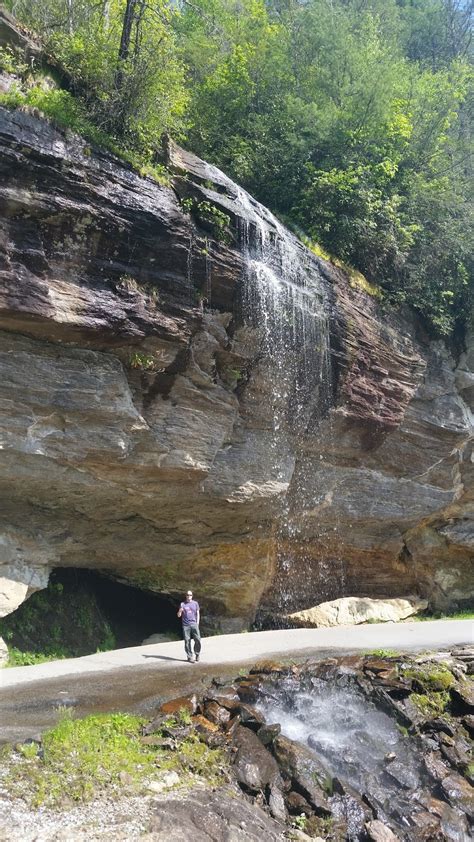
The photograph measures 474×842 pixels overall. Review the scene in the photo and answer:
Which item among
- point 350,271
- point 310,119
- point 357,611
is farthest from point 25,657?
point 310,119

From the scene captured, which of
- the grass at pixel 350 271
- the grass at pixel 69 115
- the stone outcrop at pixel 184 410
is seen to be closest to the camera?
the grass at pixel 69 115

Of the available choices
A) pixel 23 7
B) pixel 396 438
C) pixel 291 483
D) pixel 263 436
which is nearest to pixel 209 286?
pixel 263 436

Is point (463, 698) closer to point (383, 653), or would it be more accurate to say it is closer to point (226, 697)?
point (383, 653)

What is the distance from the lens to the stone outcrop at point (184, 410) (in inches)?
405

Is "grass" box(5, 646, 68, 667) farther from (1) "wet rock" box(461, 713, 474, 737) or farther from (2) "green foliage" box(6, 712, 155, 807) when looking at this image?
(1) "wet rock" box(461, 713, 474, 737)

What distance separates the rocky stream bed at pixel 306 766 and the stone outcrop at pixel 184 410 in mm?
4953

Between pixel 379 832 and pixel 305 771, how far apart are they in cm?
93

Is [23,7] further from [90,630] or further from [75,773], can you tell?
[75,773]

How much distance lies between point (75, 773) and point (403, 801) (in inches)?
136

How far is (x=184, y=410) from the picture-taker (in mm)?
12125

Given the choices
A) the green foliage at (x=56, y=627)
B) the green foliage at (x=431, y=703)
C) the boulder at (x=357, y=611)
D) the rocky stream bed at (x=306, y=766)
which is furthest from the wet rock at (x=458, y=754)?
the boulder at (x=357, y=611)

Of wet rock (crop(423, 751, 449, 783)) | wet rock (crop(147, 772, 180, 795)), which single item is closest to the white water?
wet rock (crop(423, 751, 449, 783))

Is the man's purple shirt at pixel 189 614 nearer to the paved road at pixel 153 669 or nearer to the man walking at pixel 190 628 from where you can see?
the man walking at pixel 190 628

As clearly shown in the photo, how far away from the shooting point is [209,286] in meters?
12.0
